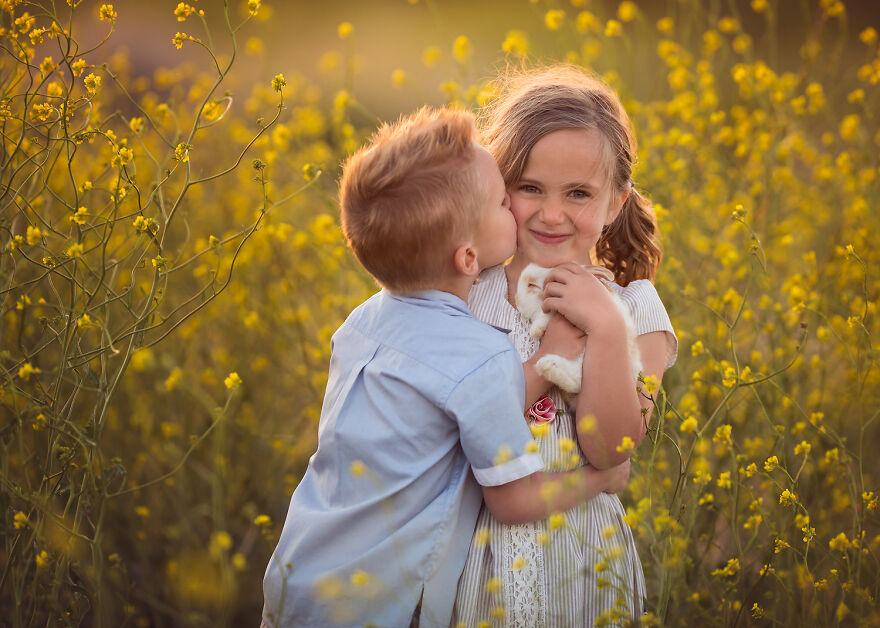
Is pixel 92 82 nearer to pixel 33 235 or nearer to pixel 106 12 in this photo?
pixel 106 12

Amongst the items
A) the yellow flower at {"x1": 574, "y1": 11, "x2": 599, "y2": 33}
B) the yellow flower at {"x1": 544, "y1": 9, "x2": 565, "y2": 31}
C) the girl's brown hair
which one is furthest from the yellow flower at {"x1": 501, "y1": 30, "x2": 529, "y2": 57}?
the girl's brown hair

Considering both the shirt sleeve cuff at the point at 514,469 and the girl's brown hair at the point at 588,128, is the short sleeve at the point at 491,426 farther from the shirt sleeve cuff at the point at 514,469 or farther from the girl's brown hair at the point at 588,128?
the girl's brown hair at the point at 588,128

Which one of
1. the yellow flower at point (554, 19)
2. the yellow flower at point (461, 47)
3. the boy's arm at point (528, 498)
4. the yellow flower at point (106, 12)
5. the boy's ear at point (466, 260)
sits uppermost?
the yellow flower at point (554, 19)

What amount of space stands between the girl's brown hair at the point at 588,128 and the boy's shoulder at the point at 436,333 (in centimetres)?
38

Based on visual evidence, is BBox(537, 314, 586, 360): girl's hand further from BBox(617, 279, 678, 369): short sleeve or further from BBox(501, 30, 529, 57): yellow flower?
BBox(501, 30, 529, 57): yellow flower

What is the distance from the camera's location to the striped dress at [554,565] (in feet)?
4.66

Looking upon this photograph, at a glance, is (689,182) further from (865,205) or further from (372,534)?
(372,534)

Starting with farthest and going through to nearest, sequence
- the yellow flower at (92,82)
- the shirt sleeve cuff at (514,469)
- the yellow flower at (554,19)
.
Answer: the yellow flower at (554,19) → the yellow flower at (92,82) → the shirt sleeve cuff at (514,469)

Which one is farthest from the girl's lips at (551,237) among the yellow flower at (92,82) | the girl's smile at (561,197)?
the yellow flower at (92,82)

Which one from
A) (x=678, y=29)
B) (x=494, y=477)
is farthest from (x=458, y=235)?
(x=678, y=29)

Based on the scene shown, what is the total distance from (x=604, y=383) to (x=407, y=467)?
0.41m

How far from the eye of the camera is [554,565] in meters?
1.46

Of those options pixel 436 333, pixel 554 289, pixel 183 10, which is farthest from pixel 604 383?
pixel 183 10

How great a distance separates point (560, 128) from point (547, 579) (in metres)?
0.92
